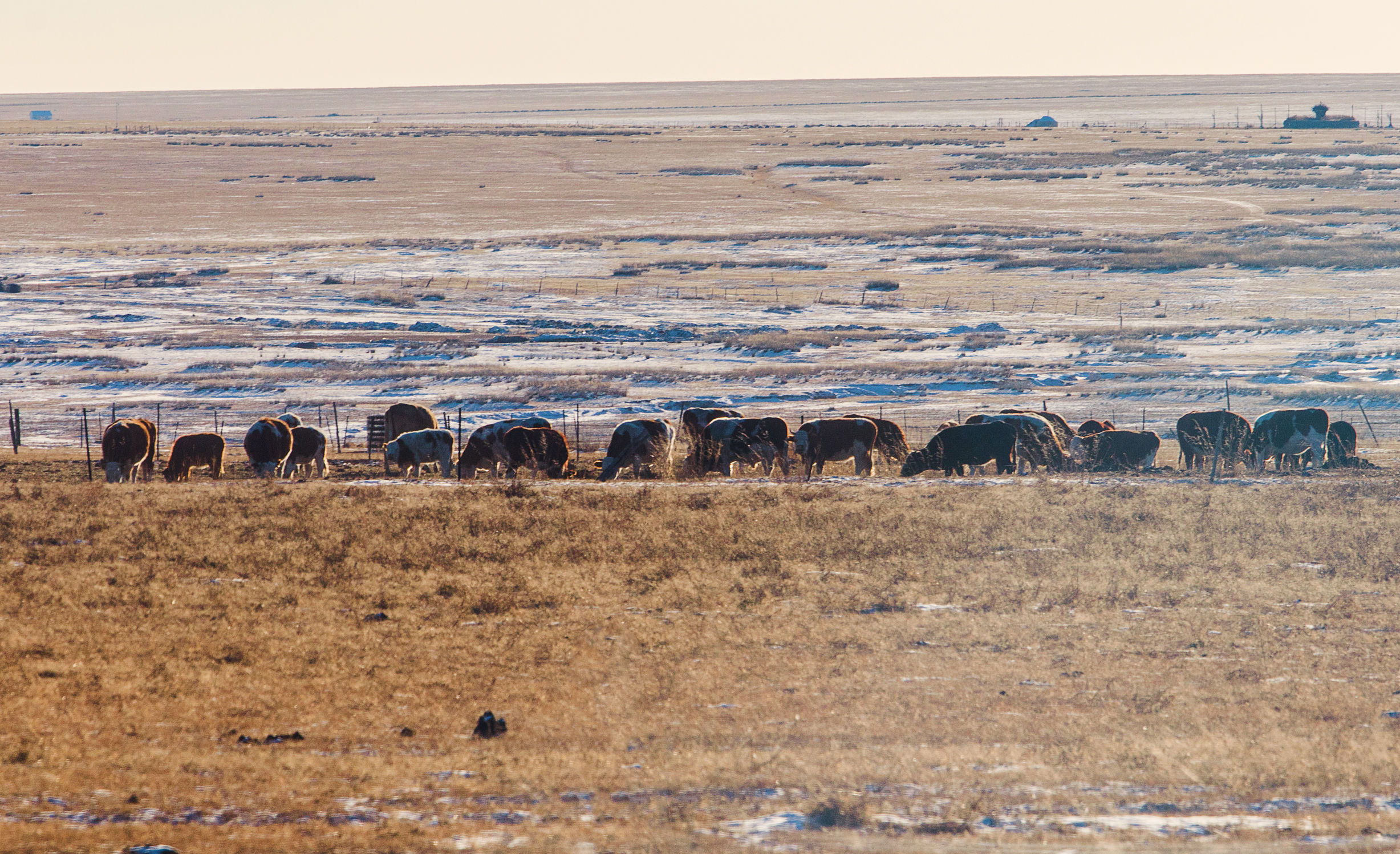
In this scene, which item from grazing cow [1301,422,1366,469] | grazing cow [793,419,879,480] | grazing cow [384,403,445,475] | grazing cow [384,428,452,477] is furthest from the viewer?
grazing cow [384,403,445,475]

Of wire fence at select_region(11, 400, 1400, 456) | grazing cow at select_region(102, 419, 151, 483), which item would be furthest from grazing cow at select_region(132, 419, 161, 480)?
wire fence at select_region(11, 400, 1400, 456)

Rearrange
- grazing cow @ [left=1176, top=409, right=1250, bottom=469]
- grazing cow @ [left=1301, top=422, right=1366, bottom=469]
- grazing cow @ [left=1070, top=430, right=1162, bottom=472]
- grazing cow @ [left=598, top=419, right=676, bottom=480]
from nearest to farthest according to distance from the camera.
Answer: grazing cow @ [left=598, top=419, right=676, bottom=480] → grazing cow @ [left=1070, top=430, right=1162, bottom=472] → grazing cow @ [left=1301, top=422, right=1366, bottom=469] → grazing cow @ [left=1176, top=409, right=1250, bottom=469]

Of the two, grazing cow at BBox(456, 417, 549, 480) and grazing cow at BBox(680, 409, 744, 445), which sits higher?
grazing cow at BBox(680, 409, 744, 445)

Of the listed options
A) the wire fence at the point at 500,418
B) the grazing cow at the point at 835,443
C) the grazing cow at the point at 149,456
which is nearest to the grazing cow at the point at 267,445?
the grazing cow at the point at 149,456

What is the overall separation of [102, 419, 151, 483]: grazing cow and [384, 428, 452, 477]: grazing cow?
426 cm

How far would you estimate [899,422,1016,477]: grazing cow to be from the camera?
77.8ft

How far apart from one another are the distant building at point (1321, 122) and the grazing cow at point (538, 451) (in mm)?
122839

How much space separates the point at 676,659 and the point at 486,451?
13267 millimetres

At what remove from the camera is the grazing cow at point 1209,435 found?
26.0 metres

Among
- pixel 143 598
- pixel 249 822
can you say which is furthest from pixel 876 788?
pixel 143 598

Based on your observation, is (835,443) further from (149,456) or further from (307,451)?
(149,456)

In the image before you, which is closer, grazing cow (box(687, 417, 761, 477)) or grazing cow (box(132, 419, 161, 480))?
grazing cow (box(132, 419, 161, 480))

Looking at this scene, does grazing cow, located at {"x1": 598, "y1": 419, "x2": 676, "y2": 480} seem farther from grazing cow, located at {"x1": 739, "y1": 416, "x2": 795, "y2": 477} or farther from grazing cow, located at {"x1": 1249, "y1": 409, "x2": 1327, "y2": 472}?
Result: grazing cow, located at {"x1": 1249, "y1": 409, "x2": 1327, "y2": 472}

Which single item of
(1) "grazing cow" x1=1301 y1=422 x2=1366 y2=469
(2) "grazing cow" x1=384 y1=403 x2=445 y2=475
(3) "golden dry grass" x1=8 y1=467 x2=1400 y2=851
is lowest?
(3) "golden dry grass" x1=8 y1=467 x2=1400 y2=851
